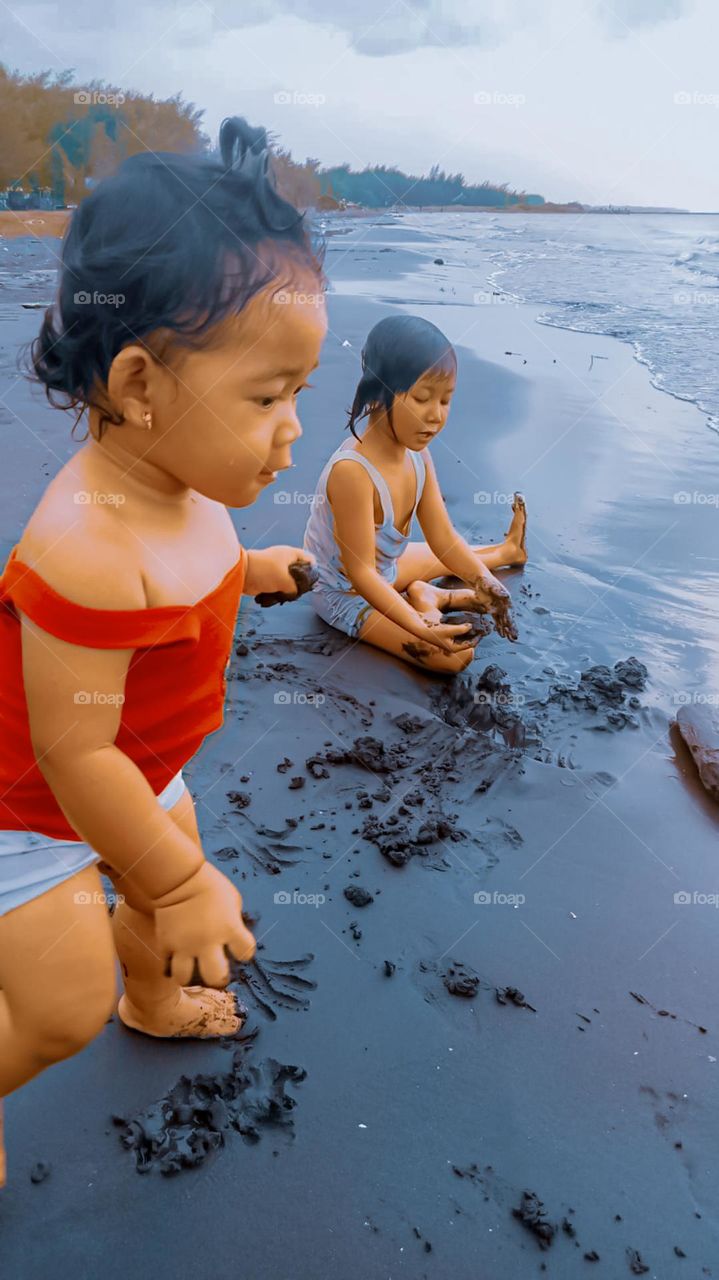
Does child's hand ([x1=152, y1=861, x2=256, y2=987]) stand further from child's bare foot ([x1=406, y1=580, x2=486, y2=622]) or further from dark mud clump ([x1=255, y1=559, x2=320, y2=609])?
child's bare foot ([x1=406, y1=580, x2=486, y2=622])

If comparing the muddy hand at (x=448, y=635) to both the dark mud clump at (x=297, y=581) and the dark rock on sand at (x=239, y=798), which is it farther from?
the dark mud clump at (x=297, y=581)

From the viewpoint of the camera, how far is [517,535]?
4672 millimetres

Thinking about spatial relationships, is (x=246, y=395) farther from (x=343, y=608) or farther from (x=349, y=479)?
(x=343, y=608)

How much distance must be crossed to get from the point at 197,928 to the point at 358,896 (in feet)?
3.24

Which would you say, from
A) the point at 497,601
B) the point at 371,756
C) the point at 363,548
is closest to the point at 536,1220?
the point at 371,756

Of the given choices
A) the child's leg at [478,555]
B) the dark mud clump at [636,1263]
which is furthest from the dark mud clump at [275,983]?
the child's leg at [478,555]

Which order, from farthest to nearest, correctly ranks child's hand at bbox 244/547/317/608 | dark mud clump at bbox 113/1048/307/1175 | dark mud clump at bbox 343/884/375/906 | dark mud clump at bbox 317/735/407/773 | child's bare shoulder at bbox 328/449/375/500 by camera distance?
1. child's bare shoulder at bbox 328/449/375/500
2. dark mud clump at bbox 317/735/407/773
3. dark mud clump at bbox 343/884/375/906
4. child's hand at bbox 244/547/317/608
5. dark mud clump at bbox 113/1048/307/1175

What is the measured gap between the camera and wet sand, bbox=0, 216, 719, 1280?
1649 mm

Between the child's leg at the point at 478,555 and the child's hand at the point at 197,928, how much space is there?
9.27 ft

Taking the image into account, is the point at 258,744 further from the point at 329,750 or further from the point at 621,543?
the point at 621,543

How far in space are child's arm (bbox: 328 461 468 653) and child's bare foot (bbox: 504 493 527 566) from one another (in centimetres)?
124

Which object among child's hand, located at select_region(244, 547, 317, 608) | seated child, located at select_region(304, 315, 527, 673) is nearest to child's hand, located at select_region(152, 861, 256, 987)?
child's hand, located at select_region(244, 547, 317, 608)

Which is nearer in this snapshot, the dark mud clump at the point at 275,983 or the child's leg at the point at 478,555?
the dark mud clump at the point at 275,983

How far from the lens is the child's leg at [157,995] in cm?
185
